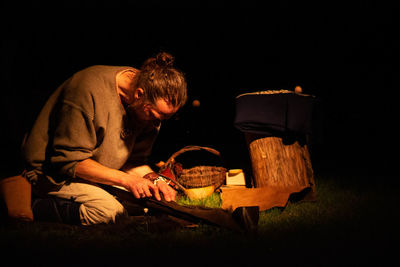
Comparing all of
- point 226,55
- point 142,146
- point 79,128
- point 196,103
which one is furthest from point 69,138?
point 226,55

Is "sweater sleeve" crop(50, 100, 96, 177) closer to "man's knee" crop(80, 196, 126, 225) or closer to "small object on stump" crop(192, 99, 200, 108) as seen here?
"man's knee" crop(80, 196, 126, 225)

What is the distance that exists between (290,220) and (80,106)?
1.52m

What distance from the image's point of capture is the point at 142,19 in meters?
5.07

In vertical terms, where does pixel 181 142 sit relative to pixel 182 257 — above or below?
below

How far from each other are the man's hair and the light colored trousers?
2.24ft

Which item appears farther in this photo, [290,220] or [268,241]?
[290,220]

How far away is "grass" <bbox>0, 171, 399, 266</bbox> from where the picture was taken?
73.3 inches

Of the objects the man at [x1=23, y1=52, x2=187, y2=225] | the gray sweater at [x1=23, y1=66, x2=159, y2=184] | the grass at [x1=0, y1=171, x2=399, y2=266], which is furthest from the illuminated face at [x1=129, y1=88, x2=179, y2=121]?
the grass at [x1=0, y1=171, x2=399, y2=266]

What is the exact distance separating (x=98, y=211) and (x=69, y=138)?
1.62 feet

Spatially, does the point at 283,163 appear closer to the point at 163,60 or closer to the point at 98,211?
the point at 163,60

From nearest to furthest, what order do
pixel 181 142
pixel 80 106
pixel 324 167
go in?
pixel 80 106 → pixel 324 167 → pixel 181 142

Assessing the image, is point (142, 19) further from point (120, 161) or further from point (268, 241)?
point (268, 241)

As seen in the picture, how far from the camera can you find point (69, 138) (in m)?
2.23

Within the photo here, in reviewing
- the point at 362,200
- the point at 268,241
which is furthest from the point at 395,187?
the point at 268,241
